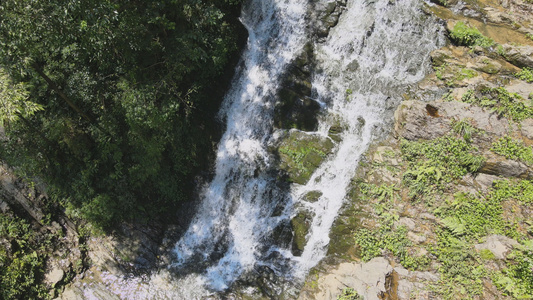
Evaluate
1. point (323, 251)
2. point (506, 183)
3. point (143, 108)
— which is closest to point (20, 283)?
point (143, 108)

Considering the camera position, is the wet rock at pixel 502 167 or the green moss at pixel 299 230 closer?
the wet rock at pixel 502 167

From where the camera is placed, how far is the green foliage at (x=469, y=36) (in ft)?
37.9

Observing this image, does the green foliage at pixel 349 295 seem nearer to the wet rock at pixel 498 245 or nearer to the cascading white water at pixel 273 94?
the cascading white water at pixel 273 94

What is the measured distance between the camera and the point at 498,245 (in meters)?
8.70

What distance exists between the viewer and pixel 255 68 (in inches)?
486

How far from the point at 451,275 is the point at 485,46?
26.9 feet

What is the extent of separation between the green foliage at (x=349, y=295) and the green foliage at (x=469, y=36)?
9.65 m

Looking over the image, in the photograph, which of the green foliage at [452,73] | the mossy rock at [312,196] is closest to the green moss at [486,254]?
the mossy rock at [312,196]

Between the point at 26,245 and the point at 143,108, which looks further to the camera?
the point at 26,245

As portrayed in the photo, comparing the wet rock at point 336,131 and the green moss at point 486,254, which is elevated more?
the wet rock at point 336,131

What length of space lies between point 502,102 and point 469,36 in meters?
2.85

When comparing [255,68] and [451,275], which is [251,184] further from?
[451,275]

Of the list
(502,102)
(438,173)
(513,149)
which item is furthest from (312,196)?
(502,102)

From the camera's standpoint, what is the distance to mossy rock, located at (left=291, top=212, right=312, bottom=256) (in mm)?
10562
